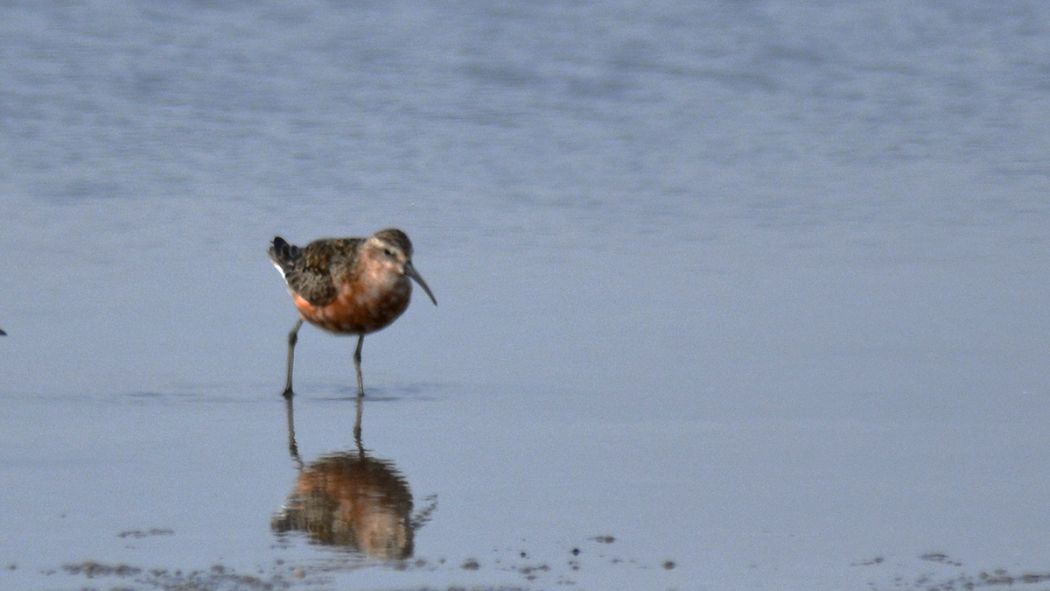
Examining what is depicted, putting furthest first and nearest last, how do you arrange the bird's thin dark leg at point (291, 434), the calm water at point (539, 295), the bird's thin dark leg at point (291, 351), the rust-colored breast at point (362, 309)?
1. the rust-colored breast at point (362, 309)
2. the bird's thin dark leg at point (291, 351)
3. the bird's thin dark leg at point (291, 434)
4. the calm water at point (539, 295)

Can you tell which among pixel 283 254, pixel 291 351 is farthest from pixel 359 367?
pixel 283 254

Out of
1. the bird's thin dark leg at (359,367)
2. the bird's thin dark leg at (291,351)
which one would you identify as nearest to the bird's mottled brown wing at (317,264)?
the bird's thin dark leg at (291,351)

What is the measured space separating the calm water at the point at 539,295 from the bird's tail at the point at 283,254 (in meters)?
0.37

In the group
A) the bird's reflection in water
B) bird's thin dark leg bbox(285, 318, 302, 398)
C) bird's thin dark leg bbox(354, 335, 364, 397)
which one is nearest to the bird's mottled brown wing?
bird's thin dark leg bbox(285, 318, 302, 398)

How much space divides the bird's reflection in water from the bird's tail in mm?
2687

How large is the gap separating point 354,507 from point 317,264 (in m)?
3.53

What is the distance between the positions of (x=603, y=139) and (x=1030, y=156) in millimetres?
3278

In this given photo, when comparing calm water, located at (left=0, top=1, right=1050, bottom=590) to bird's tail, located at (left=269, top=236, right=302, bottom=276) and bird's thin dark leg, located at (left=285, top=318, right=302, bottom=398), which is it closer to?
bird's thin dark leg, located at (left=285, top=318, right=302, bottom=398)

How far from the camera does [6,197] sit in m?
14.2

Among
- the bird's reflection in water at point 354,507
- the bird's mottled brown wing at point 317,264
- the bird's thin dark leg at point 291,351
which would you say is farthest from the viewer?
the bird's mottled brown wing at point 317,264

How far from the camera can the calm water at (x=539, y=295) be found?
307 inches

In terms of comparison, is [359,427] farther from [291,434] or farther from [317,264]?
[317,264]

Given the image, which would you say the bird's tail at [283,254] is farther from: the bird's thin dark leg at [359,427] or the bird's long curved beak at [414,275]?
the bird's thin dark leg at [359,427]

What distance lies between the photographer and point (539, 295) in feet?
39.8
